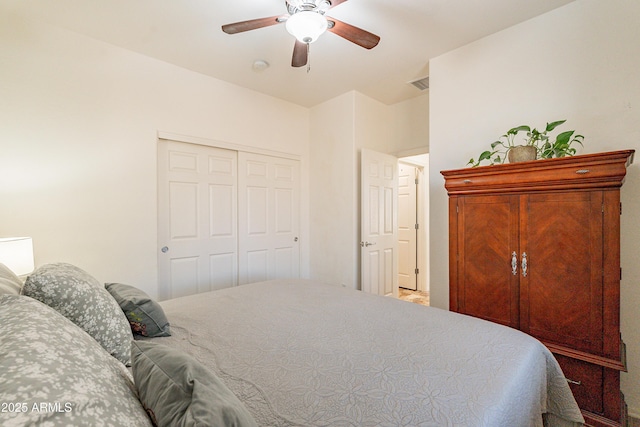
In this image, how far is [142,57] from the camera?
2691mm

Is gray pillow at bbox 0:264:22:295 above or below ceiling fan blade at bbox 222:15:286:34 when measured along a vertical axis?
below

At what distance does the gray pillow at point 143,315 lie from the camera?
1.27 metres

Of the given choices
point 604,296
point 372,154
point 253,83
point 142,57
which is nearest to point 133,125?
point 142,57

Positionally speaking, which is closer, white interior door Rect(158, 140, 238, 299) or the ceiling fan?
the ceiling fan

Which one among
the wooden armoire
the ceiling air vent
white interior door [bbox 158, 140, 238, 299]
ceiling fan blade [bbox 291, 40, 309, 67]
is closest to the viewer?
the wooden armoire

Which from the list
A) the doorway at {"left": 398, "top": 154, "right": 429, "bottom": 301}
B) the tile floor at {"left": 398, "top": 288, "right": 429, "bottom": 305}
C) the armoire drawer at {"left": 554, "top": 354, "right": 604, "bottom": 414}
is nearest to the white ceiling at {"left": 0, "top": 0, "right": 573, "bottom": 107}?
the doorway at {"left": 398, "top": 154, "right": 429, "bottom": 301}

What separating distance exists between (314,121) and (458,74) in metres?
1.93

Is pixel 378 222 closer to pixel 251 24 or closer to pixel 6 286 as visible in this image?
pixel 251 24

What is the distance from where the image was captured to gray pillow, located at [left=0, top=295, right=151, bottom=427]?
426 mm

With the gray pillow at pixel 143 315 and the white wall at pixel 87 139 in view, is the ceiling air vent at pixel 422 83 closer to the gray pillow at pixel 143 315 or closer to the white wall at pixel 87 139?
the white wall at pixel 87 139

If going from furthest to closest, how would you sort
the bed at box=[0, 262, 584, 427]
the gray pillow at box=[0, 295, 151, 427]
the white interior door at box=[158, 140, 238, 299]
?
the white interior door at box=[158, 140, 238, 299]
the bed at box=[0, 262, 584, 427]
the gray pillow at box=[0, 295, 151, 427]

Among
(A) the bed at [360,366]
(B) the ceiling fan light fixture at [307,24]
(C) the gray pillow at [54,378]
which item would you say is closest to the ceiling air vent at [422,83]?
(B) the ceiling fan light fixture at [307,24]

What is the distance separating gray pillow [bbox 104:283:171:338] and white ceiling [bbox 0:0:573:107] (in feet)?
6.63

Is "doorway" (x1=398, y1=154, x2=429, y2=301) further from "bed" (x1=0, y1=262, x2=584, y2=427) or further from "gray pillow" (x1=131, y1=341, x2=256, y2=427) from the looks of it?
"gray pillow" (x1=131, y1=341, x2=256, y2=427)
